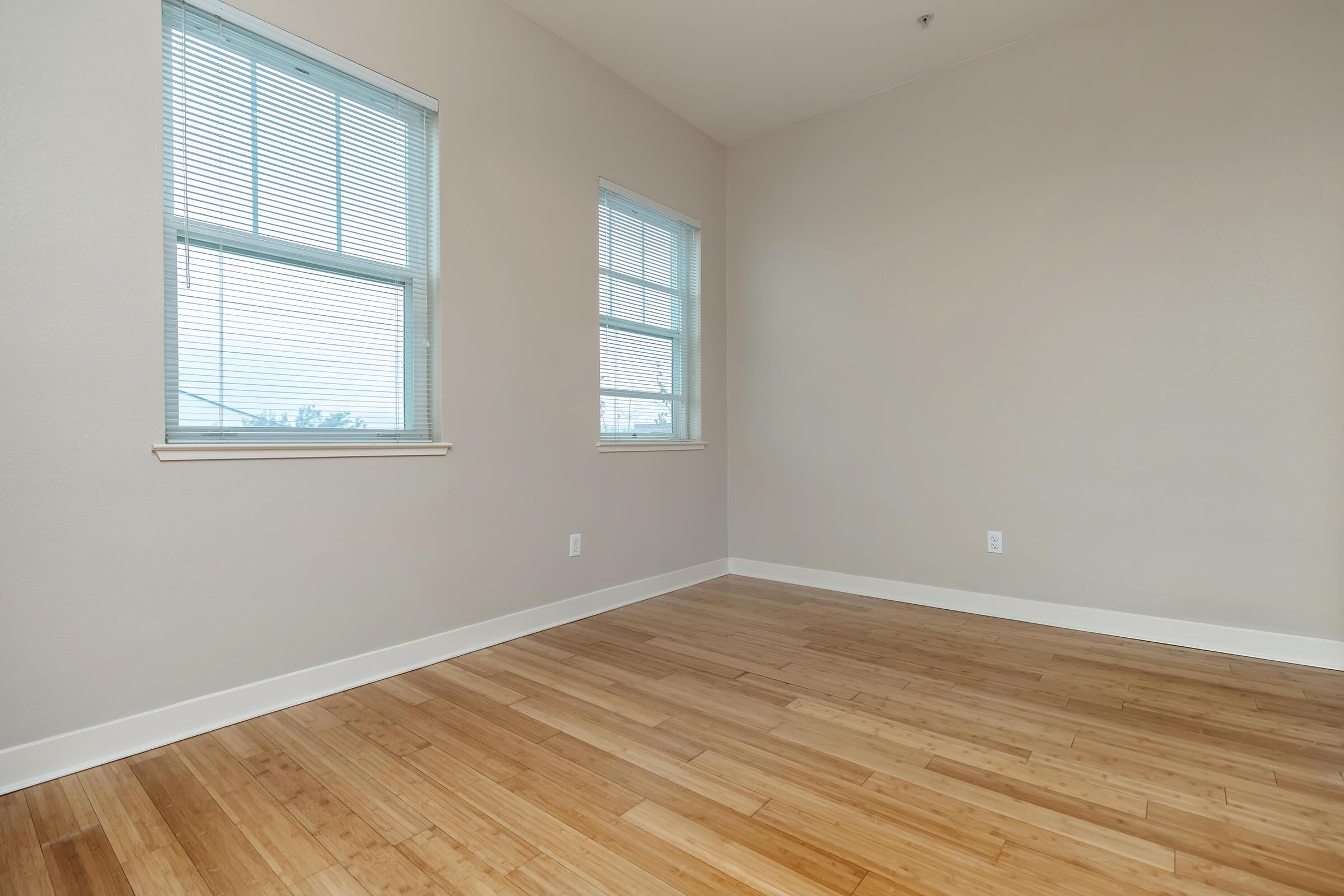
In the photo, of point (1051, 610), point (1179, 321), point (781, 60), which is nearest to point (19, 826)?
point (1051, 610)

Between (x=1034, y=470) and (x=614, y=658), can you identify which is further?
(x=1034, y=470)

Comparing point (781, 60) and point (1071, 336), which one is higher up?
point (781, 60)

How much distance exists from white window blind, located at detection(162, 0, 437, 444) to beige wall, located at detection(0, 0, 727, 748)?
0.09 metres

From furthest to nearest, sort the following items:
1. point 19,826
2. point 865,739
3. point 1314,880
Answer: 1. point 865,739
2. point 19,826
3. point 1314,880

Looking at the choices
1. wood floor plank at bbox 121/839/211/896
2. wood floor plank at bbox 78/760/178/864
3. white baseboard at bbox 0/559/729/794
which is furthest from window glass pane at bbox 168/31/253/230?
wood floor plank at bbox 121/839/211/896

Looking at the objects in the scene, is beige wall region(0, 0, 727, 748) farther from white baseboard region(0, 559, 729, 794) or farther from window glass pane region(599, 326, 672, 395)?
window glass pane region(599, 326, 672, 395)

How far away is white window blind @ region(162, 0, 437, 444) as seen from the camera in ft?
6.89

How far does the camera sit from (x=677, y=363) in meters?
4.27

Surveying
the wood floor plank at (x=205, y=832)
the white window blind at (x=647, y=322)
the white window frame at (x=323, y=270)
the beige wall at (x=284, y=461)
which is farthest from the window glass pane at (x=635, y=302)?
the wood floor plank at (x=205, y=832)

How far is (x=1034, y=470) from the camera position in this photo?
333 centimetres

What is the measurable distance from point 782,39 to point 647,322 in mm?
1630

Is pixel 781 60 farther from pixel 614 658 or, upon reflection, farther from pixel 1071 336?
pixel 614 658

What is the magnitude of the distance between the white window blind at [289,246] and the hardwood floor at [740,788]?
1.07 meters

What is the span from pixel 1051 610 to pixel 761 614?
144 centimetres
